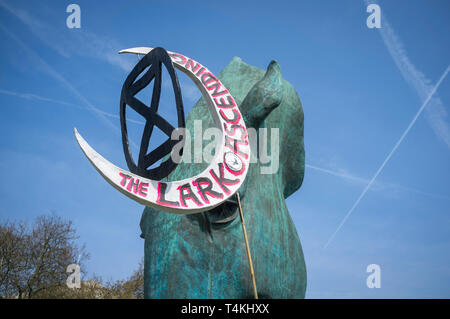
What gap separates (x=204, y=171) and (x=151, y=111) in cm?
142

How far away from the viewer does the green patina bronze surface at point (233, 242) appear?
28.0 feet

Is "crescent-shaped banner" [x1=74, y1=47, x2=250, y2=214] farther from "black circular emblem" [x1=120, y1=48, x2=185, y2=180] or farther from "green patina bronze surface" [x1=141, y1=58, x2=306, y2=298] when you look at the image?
Answer: "green patina bronze surface" [x1=141, y1=58, x2=306, y2=298]

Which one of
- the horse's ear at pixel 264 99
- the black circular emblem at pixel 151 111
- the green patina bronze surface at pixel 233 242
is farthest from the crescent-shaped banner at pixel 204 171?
the green patina bronze surface at pixel 233 242

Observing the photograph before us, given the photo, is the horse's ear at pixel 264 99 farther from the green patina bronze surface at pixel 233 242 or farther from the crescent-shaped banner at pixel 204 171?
the crescent-shaped banner at pixel 204 171

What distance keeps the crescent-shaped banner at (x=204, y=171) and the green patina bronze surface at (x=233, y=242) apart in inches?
20.3

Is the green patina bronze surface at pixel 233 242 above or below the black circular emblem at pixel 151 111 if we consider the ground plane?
below

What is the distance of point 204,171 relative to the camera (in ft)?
28.6

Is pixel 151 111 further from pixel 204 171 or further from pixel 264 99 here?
pixel 264 99

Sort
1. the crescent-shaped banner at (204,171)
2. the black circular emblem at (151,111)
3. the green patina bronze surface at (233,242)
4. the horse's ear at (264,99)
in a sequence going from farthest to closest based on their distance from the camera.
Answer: the horse's ear at (264,99)
the green patina bronze surface at (233,242)
the black circular emblem at (151,111)
the crescent-shaped banner at (204,171)

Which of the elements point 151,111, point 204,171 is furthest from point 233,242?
point 151,111

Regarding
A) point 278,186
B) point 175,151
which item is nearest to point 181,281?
point 175,151

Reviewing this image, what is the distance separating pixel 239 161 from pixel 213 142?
870 mm

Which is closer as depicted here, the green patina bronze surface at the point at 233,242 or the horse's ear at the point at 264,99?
the green patina bronze surface at the point at 233,242

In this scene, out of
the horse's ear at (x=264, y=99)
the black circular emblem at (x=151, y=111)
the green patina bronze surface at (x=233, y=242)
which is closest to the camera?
the black circular emblem at (x=151, y=111)
